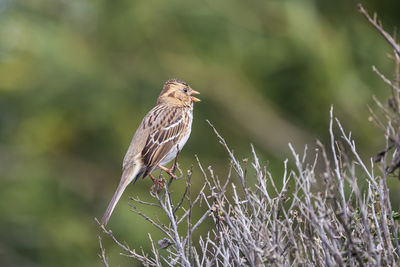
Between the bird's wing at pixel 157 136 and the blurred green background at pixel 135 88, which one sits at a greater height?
the bird's wing at pixel 157 136

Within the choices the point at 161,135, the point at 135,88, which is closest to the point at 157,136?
the point at 161,135

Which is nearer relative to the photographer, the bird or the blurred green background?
the bird

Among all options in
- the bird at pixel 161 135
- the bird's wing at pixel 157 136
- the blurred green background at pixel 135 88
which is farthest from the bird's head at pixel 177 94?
the blurred green background at pixel 135 88

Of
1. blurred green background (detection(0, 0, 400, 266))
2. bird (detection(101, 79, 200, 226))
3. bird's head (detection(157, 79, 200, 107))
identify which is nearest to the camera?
bird (detection(101, 79, 200, 226))

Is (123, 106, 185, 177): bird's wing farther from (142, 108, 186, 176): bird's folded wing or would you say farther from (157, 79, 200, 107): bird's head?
(157, 79, 200, 107): bird's head

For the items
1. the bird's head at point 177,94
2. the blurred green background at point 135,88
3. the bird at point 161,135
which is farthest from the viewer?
the blurred green background at point 135,88

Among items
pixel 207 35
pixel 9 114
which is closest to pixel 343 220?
pixel 207 35

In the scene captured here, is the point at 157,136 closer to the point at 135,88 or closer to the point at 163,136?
the point at 163,136

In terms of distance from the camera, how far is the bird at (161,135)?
269 inches

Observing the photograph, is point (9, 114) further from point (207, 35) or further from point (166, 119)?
point (166, 119)

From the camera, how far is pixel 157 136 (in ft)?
23.1

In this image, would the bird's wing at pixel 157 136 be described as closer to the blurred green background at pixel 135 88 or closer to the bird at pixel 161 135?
the bird at pixel 161 135

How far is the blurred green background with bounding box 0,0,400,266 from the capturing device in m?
15.2

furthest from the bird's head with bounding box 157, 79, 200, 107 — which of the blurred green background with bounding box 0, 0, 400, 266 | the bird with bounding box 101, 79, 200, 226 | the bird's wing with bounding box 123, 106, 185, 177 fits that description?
the blurred green background with bounding box 0, 0, 400, 266
